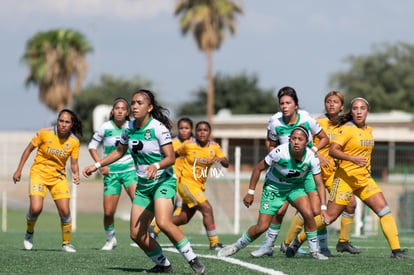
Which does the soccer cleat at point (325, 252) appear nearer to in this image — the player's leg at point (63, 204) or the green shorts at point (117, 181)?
the green shorts at point (117, 181)

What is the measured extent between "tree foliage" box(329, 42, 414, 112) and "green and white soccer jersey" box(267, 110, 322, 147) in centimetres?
6822

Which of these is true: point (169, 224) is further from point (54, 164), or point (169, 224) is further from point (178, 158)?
point (178, 158)

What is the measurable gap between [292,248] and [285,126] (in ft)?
5.39

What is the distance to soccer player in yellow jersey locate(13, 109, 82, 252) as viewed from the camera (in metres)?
12.8

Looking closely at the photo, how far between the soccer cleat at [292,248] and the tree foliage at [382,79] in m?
67.9

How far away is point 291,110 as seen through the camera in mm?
10984

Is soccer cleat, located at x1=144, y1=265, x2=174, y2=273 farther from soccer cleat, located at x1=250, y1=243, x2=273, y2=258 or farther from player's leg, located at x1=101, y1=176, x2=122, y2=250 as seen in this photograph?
player's leg, located at x1=101, y1=176, x2=122, y2=250

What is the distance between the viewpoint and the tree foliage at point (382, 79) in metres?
79.1

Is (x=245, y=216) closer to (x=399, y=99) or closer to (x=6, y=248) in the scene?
(x=6, y=248)

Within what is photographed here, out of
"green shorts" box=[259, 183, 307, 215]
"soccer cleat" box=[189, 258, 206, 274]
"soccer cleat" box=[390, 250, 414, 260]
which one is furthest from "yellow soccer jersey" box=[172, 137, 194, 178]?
"soccer cleat" box=[189, 258, 206, 274]

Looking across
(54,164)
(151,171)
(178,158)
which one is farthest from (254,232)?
(178,158)

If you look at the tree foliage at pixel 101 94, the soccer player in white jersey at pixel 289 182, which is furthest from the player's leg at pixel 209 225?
the tree foliage at pixel 101 94

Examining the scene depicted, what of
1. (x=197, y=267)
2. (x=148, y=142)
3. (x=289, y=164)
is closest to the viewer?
(x=197, y=267)

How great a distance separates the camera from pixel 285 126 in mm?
11195
